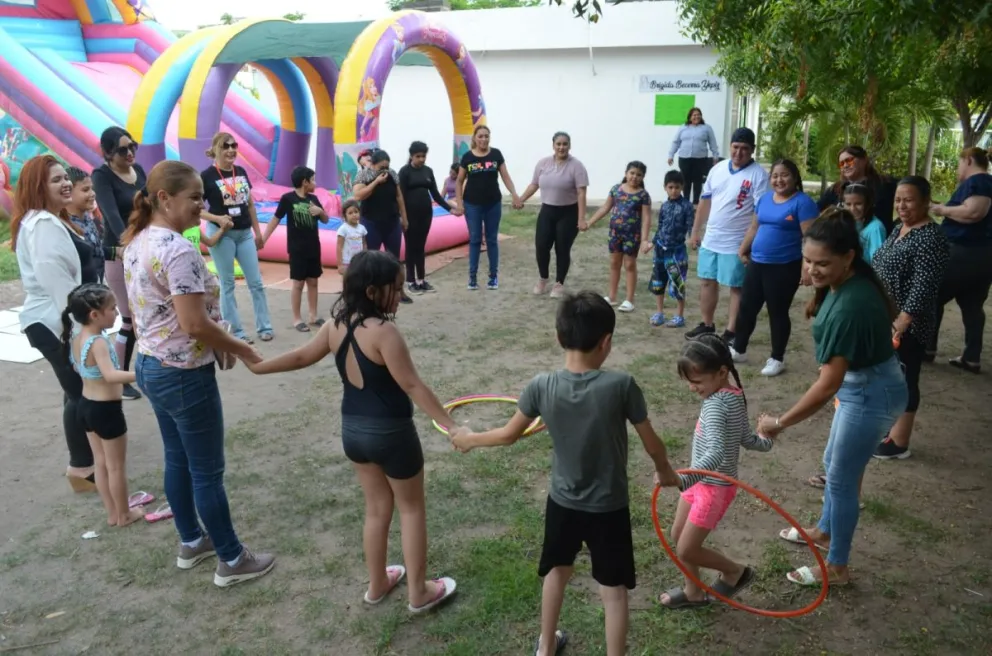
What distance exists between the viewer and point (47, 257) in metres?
4.12

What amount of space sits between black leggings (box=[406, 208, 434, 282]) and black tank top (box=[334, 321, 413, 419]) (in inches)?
230

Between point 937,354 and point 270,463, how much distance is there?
5558mm

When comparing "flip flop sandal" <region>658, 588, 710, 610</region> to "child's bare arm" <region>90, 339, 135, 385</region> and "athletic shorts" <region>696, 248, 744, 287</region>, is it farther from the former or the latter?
"athletic shorts" <region>696, 248, 744, 287</region>

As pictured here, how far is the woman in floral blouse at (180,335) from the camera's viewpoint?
125 inches

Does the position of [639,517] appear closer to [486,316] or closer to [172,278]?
[172,278]

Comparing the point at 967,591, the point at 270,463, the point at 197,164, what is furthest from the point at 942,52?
the point at 197,164

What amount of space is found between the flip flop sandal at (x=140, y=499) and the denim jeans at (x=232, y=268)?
2686mm

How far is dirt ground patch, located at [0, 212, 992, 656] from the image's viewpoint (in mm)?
3264

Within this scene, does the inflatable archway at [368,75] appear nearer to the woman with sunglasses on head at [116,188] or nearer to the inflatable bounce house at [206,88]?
the inflatable bounce house at [206,88]

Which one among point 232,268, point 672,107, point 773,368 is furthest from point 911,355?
point 672,107

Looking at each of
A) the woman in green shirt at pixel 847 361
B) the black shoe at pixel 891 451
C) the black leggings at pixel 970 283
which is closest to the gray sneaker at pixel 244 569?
the woman in green shirt at pixel 847 361

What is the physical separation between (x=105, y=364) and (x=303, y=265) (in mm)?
3616

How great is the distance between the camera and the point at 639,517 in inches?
161

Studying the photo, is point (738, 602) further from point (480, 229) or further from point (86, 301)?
point (480, 229)
